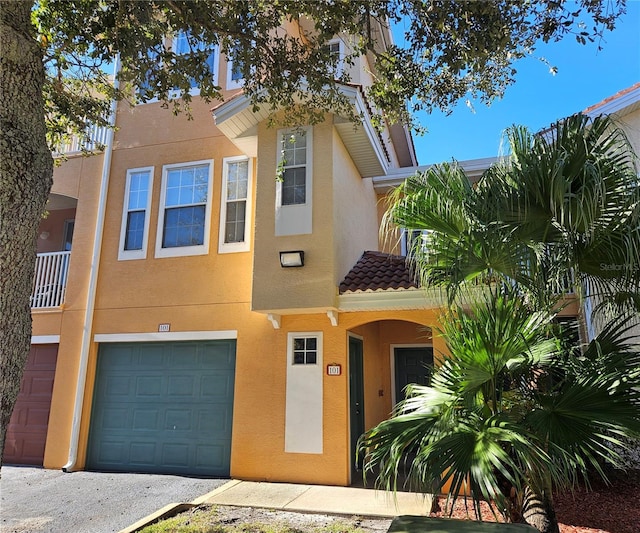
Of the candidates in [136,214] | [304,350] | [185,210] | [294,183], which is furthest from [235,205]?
[304,350]

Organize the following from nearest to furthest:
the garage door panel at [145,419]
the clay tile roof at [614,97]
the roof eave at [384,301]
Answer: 1. the roof eave at [384,301]
2. the clay tile roof at [614,97]
3. the garage door panel at [145,419]

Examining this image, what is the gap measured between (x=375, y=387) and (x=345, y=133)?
5.51m

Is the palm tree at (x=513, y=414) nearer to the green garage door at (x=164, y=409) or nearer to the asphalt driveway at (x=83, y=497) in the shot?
the asphalt driveway at (x=83, y=497)

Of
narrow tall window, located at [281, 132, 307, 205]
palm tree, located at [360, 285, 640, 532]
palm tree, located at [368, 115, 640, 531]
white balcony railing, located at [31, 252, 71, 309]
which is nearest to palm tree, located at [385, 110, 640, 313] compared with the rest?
palm tree, located at [368, 115, 640, 531]

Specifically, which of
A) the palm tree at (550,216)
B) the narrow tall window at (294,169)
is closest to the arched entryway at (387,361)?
the narrow tall window at (294,169)

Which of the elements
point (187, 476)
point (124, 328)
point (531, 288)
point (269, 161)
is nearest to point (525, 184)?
point (531, 288)

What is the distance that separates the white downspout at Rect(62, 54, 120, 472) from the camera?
9156mm

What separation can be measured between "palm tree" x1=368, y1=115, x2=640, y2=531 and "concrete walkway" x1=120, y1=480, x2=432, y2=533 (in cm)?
222

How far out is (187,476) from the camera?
8.57m

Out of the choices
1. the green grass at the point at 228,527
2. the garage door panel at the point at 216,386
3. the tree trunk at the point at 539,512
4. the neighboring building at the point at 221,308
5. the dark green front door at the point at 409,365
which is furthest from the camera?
the dark green front door at the point at 409,365

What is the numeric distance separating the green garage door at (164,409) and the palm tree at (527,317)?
477 cm

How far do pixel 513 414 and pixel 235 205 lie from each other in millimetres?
6809

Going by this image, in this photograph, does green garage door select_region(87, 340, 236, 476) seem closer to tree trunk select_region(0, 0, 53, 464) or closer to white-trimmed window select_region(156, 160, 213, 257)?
white-trimmed window select_region(156, 160, 213, 257)

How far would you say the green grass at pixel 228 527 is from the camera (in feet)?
19.1
